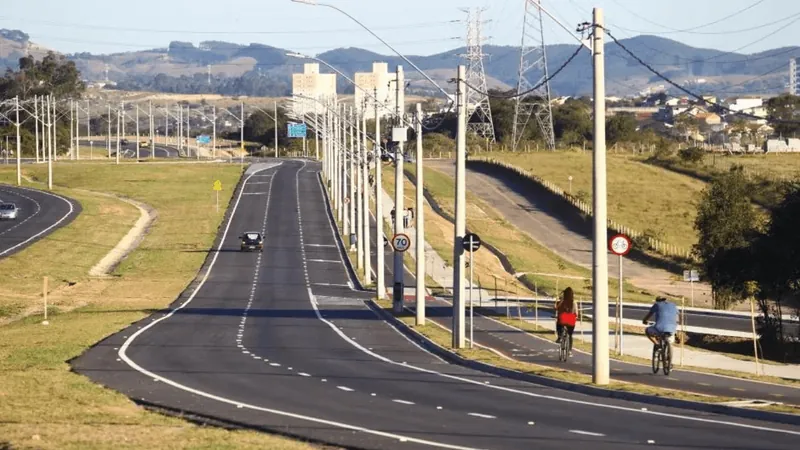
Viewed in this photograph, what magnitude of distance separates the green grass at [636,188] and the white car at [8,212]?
146 ft

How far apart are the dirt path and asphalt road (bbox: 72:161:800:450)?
29400 millimetres

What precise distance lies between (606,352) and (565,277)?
165 feet

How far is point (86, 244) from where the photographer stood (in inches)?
3329

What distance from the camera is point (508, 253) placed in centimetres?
8544

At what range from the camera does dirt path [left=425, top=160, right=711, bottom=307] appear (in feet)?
256

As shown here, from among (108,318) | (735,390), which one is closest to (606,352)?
(735,390)

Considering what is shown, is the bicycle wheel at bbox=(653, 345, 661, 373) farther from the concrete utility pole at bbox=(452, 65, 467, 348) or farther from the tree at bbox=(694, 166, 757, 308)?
the tree at bbox=(694, 166, 757, 308)

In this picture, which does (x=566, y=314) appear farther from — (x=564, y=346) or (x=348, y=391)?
(x=348, y=391)

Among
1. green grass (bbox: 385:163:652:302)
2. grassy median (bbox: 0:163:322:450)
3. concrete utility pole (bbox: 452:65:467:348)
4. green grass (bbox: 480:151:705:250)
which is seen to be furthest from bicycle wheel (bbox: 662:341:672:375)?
green grass (bbox: 480:151:705:250)

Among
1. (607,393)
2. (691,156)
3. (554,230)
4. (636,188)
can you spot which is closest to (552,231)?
(554,230)

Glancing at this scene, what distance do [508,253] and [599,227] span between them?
61.2m

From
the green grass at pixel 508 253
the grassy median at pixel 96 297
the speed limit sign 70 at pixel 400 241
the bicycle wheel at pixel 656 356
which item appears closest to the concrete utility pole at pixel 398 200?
the speed limit sign 70 at pixel 400 241

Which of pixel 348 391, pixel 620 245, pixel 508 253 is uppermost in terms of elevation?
pixel 620 245

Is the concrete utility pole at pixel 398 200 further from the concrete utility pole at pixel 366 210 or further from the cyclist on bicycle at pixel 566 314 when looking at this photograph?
the cyclist on bicycle at pixel 566 314
